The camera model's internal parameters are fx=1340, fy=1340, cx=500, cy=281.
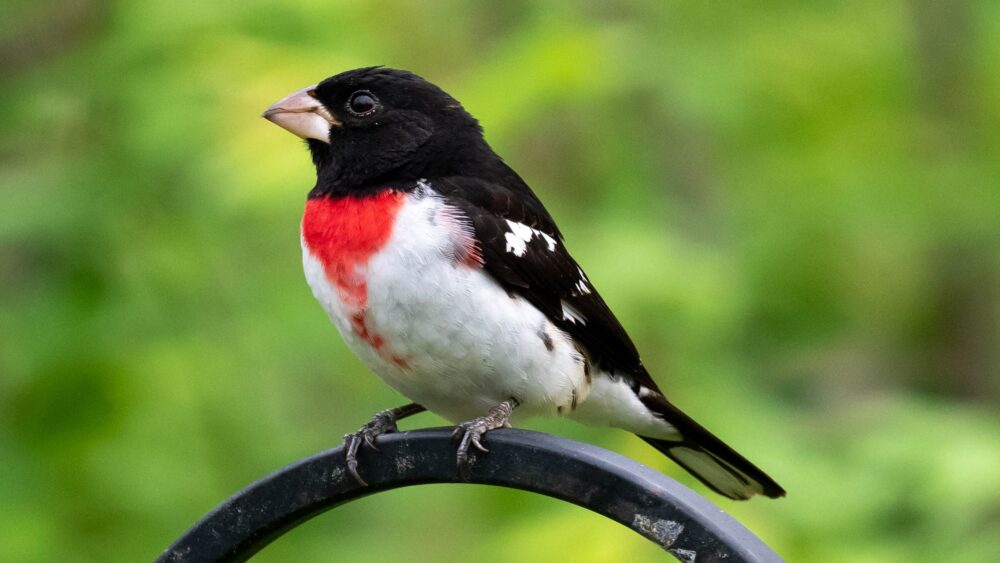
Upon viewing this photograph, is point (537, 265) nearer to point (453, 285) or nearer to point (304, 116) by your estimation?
point (453, 285)

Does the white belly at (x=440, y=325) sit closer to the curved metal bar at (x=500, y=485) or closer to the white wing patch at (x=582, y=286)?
the white wing patch at (x=582, y=286)

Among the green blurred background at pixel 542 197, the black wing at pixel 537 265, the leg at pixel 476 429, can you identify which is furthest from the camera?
the green blurred background at pixel 542 197

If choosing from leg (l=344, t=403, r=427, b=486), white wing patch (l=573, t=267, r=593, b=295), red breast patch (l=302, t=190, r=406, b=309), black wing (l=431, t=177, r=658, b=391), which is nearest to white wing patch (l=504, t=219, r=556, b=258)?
black wing (l=431, t=177, r=658, b=391)

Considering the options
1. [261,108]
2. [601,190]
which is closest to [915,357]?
[601,190]

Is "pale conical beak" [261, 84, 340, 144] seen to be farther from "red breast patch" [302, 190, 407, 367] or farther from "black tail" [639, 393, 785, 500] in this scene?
"black tail" [639, 393, 785, 500]

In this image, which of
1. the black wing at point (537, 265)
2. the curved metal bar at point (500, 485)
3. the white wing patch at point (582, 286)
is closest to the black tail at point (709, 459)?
the black wing at point (537, 265)

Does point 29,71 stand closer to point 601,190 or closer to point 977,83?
point 601,190

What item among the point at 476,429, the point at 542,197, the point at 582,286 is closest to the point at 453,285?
the point at 476,429
